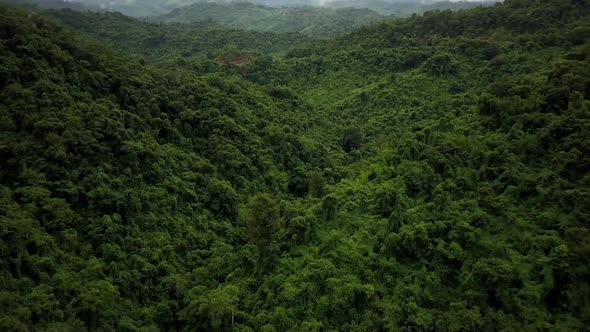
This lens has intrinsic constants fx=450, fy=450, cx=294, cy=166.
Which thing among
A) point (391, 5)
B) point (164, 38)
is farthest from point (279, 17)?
point (391, 5)

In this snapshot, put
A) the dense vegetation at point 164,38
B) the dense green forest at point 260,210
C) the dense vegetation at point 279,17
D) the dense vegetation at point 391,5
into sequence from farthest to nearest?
the dense vegetation at point 391,5 → the dense vegetation at point 279,17 → the dense vegetation at point 164,38 → the dense green forest at point 260,210

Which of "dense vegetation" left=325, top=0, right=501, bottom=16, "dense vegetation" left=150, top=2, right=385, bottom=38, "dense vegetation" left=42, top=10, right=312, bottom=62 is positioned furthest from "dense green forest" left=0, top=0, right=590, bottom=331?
"dense vegetation" left=325, top=0, right=501, bottom=16

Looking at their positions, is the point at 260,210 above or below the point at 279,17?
below

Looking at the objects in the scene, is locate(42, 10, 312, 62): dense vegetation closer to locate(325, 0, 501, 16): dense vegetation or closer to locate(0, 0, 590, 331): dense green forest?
locate(0, 0, 590, 331): dense green forest

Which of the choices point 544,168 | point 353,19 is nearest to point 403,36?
point 544,168

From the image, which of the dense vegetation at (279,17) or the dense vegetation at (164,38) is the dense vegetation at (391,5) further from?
the dense vegetation at (164,38)

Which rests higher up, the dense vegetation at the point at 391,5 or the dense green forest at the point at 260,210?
the dense vegetation at the point at 391,5

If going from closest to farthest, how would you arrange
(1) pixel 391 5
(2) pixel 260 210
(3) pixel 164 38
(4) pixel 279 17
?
(2) pixel 260 210 → (3) pixel 164 38 → (4) pixel 279 17 → (1) pixel 391 5

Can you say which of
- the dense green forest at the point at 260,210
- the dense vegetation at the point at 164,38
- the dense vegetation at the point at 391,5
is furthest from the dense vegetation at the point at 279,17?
the dense green forest at the point at 260,210

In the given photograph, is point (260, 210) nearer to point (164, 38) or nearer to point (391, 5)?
point (164, 38)

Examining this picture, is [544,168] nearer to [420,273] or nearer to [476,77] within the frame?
[420,273]
